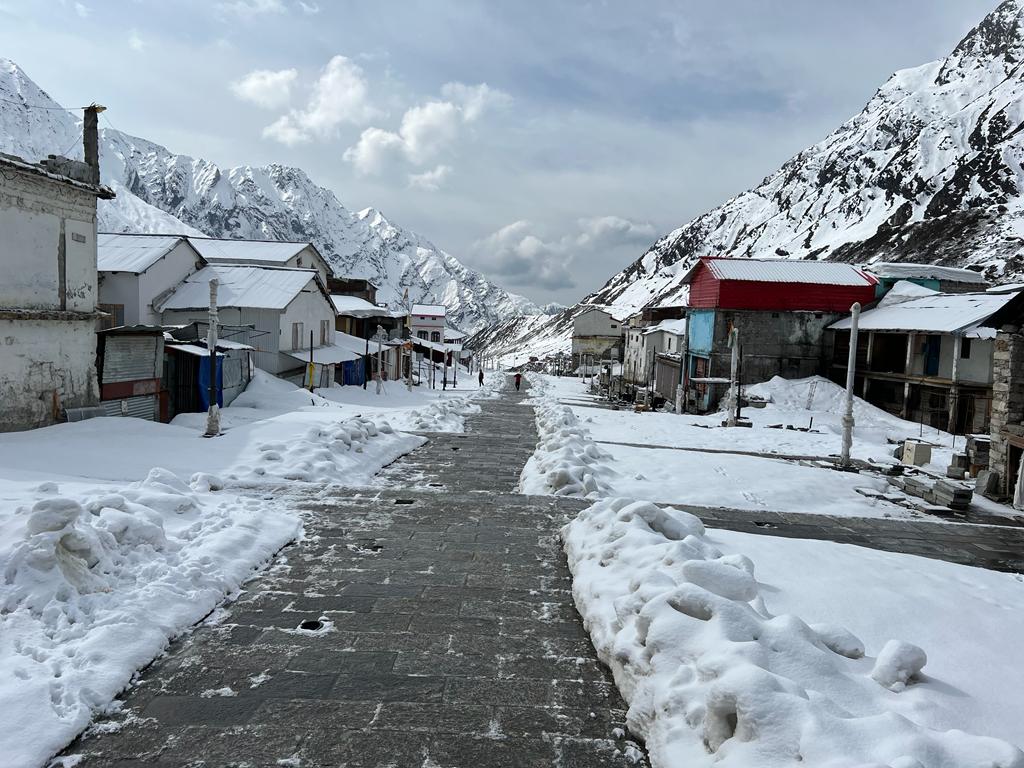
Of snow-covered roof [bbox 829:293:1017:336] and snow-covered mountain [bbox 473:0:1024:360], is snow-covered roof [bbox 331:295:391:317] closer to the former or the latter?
snow-covered roof [bbox 829:293:1017:336]

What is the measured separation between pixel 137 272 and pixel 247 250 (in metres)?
15.0

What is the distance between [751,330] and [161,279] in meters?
27.6

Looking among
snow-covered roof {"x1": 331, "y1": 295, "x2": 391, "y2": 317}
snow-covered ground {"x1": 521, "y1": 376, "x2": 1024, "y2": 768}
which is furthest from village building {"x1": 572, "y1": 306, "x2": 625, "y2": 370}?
snow-covered ground {"x1": 521, "y1": 376, "x2": 1024, "y2": 768}

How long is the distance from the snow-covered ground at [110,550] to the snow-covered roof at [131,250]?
17.6 meters

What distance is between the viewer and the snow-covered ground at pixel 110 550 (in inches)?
169

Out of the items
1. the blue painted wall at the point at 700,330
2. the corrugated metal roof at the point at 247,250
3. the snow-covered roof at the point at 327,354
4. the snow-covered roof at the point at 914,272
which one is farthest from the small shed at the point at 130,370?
the snow-covered roof at the point at 914,272

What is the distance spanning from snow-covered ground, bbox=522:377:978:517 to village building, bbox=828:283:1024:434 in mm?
2624

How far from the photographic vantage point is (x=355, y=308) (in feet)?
154

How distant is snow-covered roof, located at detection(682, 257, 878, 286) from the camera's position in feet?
111

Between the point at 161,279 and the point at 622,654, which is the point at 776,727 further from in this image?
the point at 161,279

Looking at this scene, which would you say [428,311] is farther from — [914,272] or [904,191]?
[904,191]

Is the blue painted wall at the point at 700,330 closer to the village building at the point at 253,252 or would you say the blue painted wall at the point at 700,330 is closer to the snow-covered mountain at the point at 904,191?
the village building at the point at 253,252

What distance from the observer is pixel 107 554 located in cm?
576

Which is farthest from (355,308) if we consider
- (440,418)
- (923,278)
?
(923,278)
